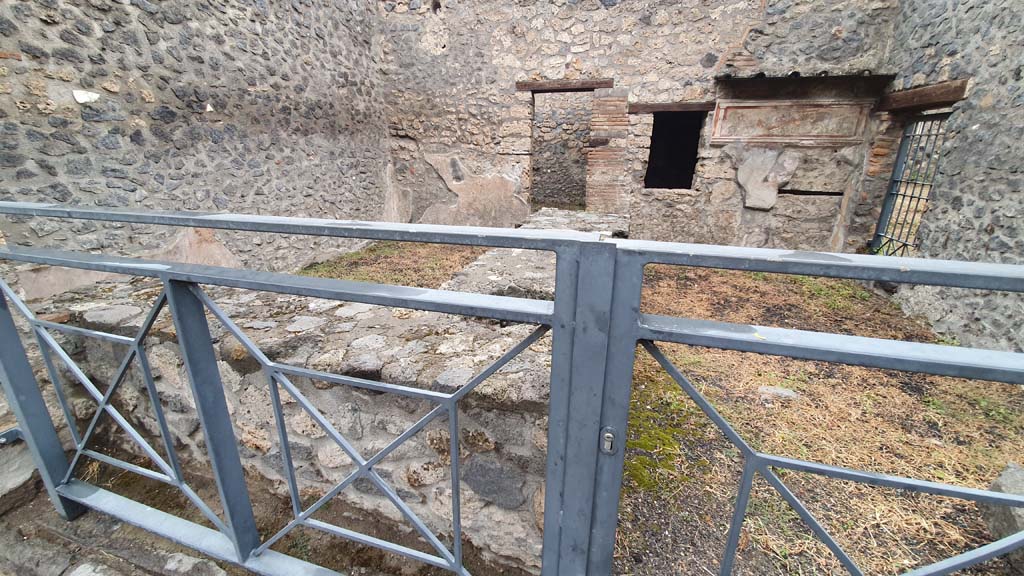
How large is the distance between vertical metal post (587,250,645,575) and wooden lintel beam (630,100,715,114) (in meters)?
5.70

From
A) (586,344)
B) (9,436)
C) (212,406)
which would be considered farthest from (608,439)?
(9,436)

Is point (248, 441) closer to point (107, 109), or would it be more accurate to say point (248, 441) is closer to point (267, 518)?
point (267, 518)

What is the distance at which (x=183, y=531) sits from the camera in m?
1.39

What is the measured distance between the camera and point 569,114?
896 cm

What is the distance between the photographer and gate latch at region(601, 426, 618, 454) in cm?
81

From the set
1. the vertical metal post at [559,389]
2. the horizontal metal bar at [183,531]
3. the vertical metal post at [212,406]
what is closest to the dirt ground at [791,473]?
the horizontal metal bar at [183,531]

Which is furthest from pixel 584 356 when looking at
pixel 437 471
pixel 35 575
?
pixel 35 575

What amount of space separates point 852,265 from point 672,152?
29.0 ft

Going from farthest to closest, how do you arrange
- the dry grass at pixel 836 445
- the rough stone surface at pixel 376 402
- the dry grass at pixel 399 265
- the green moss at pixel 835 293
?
1. the dry grass at pixel 399 265
2. the green moss at pixel 835 293
3. the dry grass at pixel 836 445
4. the rough stone surface at pixel 376 402

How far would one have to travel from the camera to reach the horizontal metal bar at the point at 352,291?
812 millimetres

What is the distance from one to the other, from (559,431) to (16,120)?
3795 mm

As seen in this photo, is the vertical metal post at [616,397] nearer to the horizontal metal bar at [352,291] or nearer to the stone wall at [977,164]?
the horizontal metal bar at [352,291]

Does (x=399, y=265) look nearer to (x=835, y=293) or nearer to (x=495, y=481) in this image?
(x=495, y=481)

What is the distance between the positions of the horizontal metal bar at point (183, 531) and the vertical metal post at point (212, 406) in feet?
0.25
